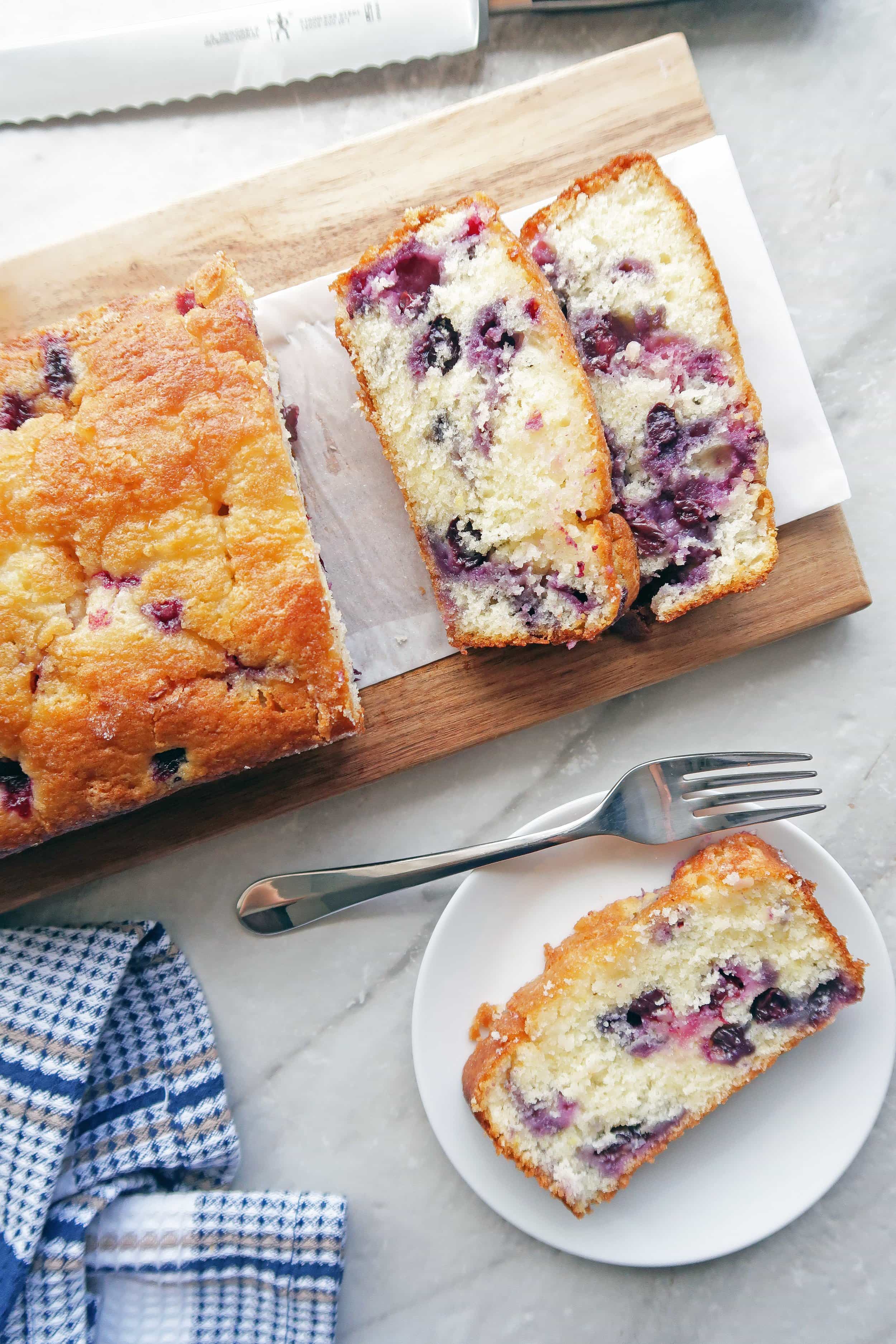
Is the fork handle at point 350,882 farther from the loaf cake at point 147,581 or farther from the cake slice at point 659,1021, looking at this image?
the loaf cake at point 147,581

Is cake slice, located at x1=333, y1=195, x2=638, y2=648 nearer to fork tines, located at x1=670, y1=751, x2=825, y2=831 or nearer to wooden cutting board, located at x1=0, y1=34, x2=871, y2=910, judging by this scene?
wooden cutting board, located at x1=0, y1=34, x2=871, y2=910

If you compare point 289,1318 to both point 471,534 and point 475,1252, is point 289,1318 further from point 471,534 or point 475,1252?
point 471,534

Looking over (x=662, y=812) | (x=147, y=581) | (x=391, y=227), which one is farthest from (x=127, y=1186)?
(x=391, y=227)

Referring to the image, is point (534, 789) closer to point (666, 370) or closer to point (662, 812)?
point (662, 812)

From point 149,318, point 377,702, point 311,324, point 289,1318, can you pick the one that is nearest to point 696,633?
point 377,702

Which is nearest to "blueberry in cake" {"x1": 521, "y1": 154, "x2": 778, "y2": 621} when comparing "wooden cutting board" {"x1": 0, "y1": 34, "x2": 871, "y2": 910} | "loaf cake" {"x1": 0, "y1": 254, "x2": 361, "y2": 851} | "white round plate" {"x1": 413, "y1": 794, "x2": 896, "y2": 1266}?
"wooden cutting board" {"x1": 0, "y1": 34, "x2": 871, "y2": 910}
